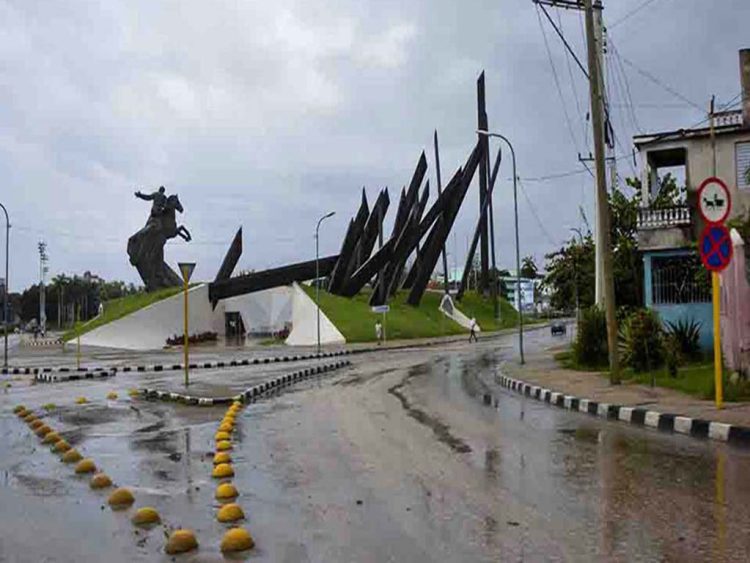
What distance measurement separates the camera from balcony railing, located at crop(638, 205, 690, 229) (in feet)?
86.1

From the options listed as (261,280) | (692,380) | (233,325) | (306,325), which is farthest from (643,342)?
(233,325)

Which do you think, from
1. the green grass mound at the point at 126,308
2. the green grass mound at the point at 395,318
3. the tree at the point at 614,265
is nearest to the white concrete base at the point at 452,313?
the green grass mound at the point at 395,318

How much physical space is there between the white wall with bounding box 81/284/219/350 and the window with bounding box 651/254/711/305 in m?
42.2

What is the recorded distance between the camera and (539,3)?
2491 cm

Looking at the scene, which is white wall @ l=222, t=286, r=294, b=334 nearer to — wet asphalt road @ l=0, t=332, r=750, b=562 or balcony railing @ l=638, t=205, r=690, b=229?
balcony railing @ l=638, t=205, r=690, b=229

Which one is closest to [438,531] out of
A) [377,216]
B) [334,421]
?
[334,421]

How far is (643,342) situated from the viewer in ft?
67.4

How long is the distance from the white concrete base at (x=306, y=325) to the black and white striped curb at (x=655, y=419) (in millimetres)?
39302

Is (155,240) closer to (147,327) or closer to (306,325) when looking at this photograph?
(147,327)

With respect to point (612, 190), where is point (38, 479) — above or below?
below

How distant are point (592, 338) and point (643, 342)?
13.5 ft

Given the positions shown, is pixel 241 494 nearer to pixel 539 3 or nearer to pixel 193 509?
pixel 193 509

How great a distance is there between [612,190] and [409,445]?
84.4ft

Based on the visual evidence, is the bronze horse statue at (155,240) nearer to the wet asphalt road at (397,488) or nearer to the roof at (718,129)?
the roof at (718,129)
